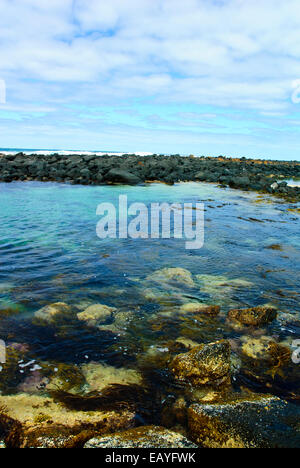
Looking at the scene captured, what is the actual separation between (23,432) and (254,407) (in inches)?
89.0

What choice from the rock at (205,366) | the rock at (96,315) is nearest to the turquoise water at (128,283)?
the rock at (96,315)

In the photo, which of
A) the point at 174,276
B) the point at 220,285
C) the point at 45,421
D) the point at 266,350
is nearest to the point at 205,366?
the point at 266,350

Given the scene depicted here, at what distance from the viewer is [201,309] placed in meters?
5.48

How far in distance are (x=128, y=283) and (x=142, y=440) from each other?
4015mm

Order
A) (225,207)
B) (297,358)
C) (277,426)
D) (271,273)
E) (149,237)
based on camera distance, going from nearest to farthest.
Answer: (277,426) < (297,358) < (271,273) < (149,237) < (225,207)

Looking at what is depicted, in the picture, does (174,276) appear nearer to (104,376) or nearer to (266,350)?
(266,350)

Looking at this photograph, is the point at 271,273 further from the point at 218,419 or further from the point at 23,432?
the point at 23,432

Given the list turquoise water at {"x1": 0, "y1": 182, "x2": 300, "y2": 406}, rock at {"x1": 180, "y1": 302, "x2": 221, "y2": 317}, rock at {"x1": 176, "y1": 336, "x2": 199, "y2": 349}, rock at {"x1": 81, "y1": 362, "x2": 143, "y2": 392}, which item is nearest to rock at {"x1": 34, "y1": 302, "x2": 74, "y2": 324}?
turquoise water at {"x1": 0, "y1": 182, "x2": 300, "y2": 406}

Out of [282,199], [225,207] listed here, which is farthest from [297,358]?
[282,199]

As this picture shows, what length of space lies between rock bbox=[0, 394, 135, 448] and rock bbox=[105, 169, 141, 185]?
24813 millimetres

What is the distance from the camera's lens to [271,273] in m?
7.47

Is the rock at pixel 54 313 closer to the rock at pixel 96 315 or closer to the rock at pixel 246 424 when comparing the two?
the rock at pixel 96 315

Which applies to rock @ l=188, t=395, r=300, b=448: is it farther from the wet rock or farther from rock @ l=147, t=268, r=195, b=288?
rock @ l=147, t=268, r=195, b=288

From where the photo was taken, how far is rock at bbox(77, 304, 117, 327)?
4.97 m
